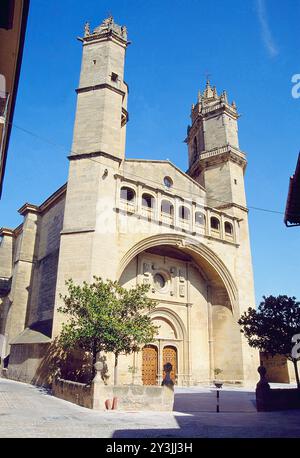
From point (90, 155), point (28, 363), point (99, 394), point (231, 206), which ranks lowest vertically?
point (99, 394)

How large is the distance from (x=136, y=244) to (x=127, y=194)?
367 centimetres

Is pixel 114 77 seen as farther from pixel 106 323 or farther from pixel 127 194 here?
pixel 106 323

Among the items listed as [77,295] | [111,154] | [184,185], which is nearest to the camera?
[77,295]

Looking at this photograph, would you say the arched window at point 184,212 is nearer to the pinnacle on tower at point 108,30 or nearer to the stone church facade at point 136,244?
the stone church facade at point 136,244

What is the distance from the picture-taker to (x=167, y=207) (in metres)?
22.2

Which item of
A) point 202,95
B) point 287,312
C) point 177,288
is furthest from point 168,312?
point 202,95

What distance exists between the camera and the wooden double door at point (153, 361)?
20359mm

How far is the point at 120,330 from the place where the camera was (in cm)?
1329

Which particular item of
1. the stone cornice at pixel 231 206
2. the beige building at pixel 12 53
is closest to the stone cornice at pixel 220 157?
the stone cornice at pixel 231 206

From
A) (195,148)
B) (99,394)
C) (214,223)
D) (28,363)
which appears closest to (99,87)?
(195,148)

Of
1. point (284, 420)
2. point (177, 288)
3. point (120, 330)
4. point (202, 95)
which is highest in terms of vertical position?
point (202, 95)

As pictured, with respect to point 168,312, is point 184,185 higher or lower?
higher
